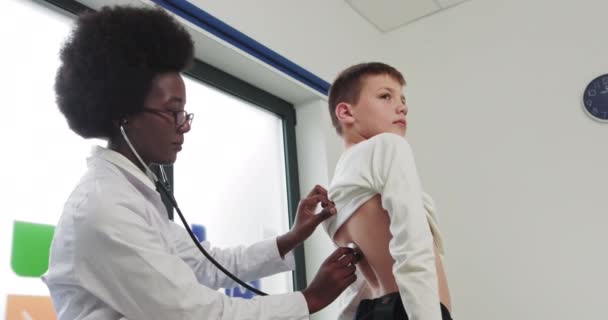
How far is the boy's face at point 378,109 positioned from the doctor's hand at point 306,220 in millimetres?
179

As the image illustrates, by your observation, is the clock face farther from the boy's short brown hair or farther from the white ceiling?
the boy's short brown hair

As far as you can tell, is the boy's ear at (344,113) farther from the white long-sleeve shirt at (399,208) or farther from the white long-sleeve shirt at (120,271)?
the white long-sleeve shirt at (120,271)

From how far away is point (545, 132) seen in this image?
7.72 ft

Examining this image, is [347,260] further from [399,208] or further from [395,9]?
[395,9]

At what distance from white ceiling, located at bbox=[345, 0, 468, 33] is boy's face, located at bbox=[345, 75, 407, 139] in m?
1.44

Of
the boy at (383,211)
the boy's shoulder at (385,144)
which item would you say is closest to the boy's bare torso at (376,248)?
the boy at (383,211)

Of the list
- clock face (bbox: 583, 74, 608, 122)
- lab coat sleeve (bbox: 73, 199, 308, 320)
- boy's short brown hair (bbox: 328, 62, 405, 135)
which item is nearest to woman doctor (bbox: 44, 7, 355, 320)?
lab coat sleeve (bbox: 73, 199, 308, 320)

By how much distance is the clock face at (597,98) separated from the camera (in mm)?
2227

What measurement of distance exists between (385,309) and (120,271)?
1.55 ft

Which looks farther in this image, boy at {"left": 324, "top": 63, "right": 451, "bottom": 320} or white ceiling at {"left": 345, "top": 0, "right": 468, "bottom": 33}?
white ceiling at {"left": 345, "top": 0, "right": 468, "bottom": 33}

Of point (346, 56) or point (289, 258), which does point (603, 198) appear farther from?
point (289, 258)

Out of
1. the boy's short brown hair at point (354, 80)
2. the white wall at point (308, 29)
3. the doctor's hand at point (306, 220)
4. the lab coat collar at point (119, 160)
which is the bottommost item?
the doctor's hand at point (306, 220)

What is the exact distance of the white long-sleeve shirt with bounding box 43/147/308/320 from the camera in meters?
0.85

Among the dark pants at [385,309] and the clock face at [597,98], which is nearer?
the dark pants at [385,309]
